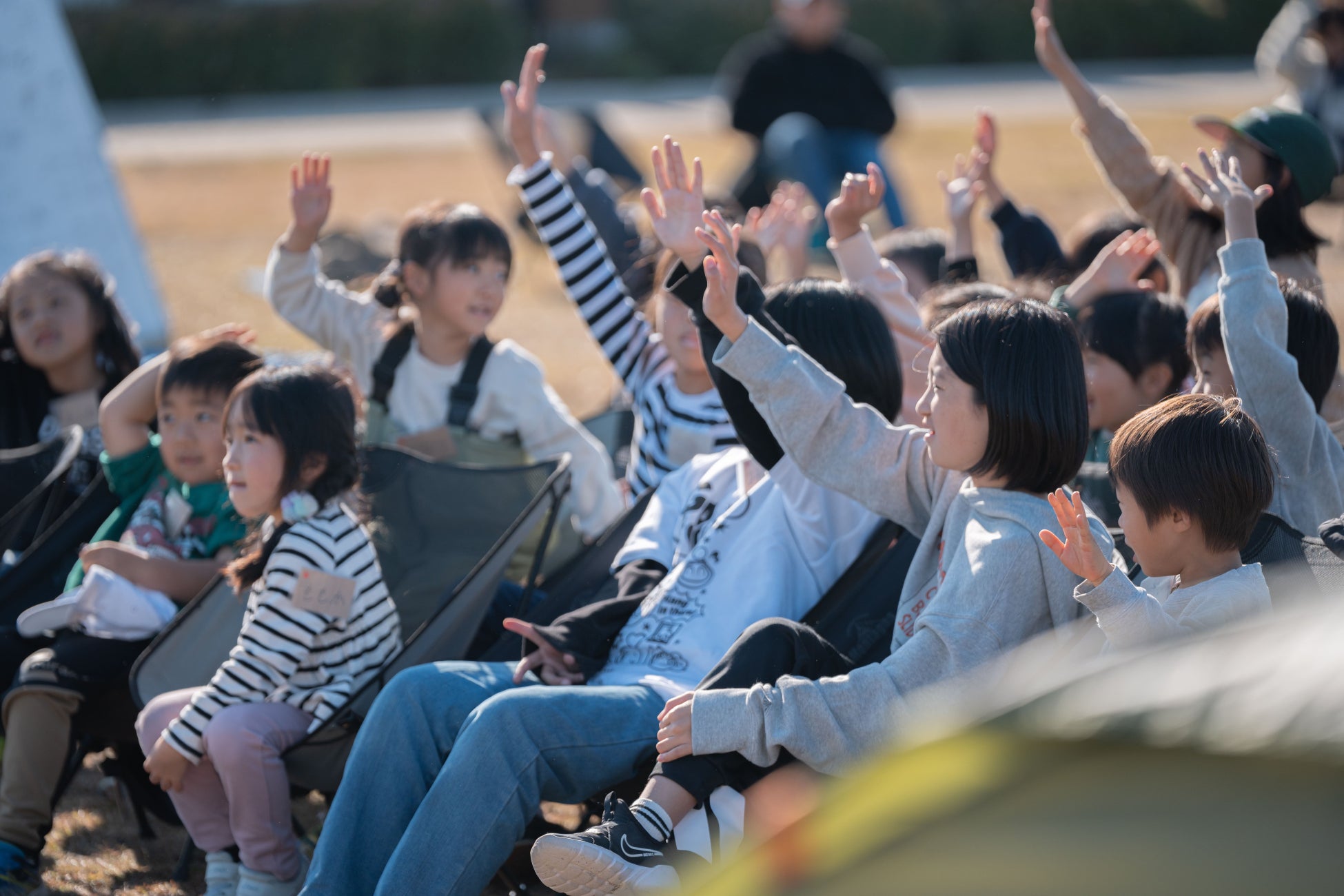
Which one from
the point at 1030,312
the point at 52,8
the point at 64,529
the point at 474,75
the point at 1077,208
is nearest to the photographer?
the point at 1030,312

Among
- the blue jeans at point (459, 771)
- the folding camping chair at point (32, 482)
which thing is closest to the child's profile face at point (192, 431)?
the folding camping chair at point (32, 482)

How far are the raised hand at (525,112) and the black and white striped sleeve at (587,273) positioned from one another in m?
0.06

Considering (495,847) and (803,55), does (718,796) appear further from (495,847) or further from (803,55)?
(803,55)

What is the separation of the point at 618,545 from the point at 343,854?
3.12 feet

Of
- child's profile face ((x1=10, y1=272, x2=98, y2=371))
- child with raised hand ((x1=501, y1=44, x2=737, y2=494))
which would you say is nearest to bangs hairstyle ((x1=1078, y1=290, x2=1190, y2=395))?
child with raised hand ((x1=501, y1=44, x2=737, y2=494))

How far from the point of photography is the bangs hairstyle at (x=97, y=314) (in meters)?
3.79

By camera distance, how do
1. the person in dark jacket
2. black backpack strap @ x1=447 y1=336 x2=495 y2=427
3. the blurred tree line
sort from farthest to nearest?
the blurred tree line → the person in dark jacket → black backpack strap @ x1=447 y1=336 x2=495 y2=427

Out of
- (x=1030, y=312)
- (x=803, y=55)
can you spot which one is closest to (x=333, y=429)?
(x=1030, y=312)

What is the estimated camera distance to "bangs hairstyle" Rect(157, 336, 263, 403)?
311 cm

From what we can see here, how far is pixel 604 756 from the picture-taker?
7.48 ft

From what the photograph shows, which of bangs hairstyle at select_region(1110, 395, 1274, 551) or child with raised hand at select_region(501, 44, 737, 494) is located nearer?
bangs hairstyle at select_region(1110, 395, 1274, 551)

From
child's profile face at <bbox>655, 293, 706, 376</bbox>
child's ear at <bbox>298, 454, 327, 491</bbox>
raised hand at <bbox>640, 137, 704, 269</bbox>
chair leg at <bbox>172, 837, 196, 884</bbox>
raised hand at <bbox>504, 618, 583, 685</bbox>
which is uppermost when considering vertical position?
raised hand at <bbox>640, 137, 704, 269</bbox>

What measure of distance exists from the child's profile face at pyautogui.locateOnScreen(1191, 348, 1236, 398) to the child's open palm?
87.1 inches

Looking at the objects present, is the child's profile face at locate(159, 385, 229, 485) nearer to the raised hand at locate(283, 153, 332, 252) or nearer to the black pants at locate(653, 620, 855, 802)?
the raised hand at locate(283, 153, 332, 252)
